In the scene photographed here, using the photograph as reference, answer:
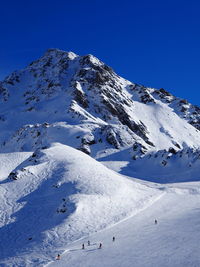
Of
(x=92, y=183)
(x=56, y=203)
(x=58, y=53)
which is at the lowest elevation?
(x=56, y=203)

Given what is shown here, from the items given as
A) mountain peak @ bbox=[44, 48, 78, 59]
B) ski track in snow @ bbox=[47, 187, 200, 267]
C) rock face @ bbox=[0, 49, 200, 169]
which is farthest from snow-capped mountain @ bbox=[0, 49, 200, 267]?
mountain peak @ bbox=[44, 48, 78, 59]

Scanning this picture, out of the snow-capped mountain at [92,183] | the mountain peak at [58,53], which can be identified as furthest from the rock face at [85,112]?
the snow-capped mountain at [92,183]

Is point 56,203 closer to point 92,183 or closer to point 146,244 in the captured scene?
point 92,183

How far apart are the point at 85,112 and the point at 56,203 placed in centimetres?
5449

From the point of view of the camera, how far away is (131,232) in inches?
1356

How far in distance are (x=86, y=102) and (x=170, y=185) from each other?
167ft

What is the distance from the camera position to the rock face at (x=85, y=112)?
77.6 metres

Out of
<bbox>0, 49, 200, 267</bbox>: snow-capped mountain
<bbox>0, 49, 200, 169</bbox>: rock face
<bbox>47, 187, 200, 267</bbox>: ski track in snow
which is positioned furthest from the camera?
<bbox>0, 49, 200, 169</bbox>: rock face

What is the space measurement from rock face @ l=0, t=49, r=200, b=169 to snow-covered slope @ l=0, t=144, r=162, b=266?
12.9 metres

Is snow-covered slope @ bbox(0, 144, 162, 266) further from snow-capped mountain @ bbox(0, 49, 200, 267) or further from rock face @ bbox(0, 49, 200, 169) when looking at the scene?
rock face @ bbox(0, 49, 200, 169)

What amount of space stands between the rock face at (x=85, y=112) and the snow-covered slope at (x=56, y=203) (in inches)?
509

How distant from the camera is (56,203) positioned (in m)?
41.5

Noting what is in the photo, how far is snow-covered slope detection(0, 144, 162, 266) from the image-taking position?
33312 mm

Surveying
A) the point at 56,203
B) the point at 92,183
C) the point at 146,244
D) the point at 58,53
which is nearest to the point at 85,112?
the point at 92,183
